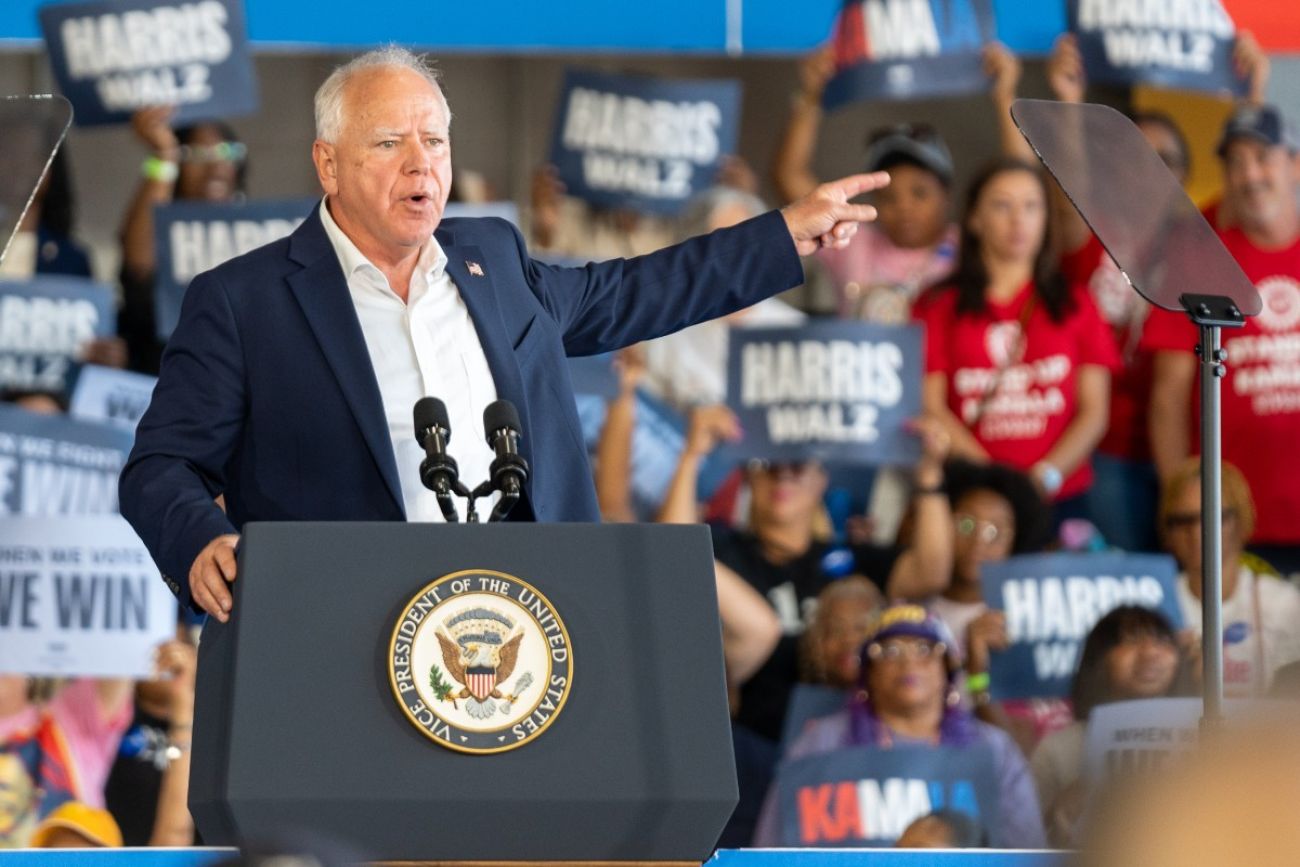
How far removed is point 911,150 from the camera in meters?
5.21

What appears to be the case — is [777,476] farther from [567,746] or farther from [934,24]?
[567,746]

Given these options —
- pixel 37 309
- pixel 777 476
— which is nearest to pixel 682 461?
pixel 777 476

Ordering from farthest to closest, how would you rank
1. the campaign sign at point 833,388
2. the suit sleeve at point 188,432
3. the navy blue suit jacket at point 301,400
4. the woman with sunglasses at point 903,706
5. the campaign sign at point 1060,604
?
the campaign sign at point 833,388, the campaign sign at point 1060,604, the woman with sunglasses at point 903,706, the navy blue suit jacket at point 301,400, the suit sleeve at point 188,432

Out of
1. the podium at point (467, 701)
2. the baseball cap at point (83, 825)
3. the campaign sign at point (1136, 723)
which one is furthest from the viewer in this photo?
the baseball cap at point (83, 825)

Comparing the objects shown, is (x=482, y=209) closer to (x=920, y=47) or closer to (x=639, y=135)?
(x=639, y=135)

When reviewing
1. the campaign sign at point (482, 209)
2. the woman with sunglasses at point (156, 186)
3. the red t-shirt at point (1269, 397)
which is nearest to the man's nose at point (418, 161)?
the campaign sign at point (482, 209)

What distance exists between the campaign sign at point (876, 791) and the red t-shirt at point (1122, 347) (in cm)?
106

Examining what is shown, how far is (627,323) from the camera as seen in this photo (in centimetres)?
261

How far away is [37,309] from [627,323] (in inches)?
107

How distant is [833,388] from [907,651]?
725 millimetres

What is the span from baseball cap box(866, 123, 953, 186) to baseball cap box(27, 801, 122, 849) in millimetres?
2499

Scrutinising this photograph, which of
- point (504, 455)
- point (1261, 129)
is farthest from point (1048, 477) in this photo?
point (504, 455)

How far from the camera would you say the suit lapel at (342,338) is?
224cm

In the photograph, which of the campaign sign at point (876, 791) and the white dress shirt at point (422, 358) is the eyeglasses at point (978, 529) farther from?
the white dress shirt at point (422, 358)
